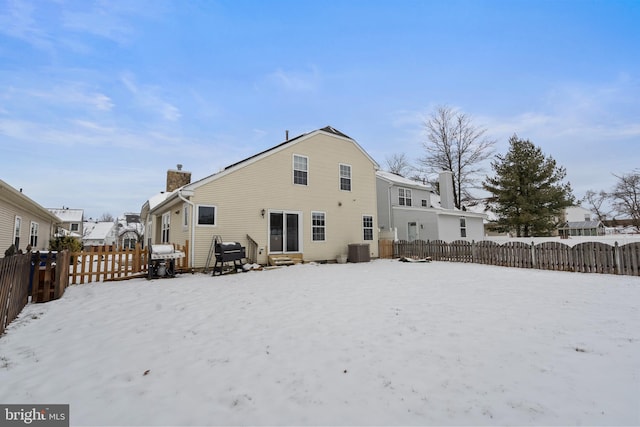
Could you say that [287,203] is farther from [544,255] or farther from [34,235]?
[34,235]

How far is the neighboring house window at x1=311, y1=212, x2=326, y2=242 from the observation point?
45.2ft

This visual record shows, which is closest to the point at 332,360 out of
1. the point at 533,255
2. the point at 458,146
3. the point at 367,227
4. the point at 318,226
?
the point at 318,226

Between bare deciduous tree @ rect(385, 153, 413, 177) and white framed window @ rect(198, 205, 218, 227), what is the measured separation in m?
29.8

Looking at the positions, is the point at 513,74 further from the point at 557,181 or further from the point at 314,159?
the point at 314,159

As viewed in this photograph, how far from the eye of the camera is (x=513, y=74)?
16.9 meters

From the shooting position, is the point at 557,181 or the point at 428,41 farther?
the point at 557,181

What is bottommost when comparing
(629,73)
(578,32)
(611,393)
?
(611,393)

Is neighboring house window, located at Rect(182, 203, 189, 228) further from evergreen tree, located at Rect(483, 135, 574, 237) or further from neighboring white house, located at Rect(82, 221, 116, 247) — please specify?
neighboring white house, located at Rect(82, 221, 116, 247)

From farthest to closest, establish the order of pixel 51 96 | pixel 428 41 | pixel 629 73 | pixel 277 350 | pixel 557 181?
pixel 557 181 → pixel 428 41 → pixel 629 73 → pixel 51 96 → pixel 277 350

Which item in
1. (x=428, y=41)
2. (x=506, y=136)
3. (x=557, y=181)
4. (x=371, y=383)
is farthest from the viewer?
(x=506, y=136)

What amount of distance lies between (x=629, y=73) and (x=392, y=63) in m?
12.2

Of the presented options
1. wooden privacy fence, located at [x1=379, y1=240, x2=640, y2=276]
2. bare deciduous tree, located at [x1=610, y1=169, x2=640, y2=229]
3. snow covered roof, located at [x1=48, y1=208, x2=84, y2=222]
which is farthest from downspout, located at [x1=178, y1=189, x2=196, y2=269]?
snow covered roof, located at [x1=48, y1=208, x2=84, y2=222]

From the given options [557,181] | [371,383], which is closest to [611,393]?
[371,383]

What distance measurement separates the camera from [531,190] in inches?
892
